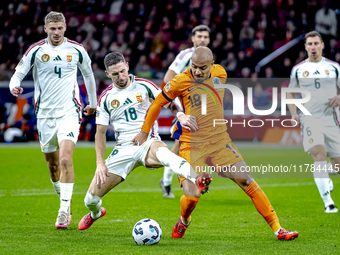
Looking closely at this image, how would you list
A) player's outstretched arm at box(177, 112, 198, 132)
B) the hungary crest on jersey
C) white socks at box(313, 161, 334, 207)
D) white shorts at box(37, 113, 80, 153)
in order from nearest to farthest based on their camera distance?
1. player's outstretched arm at box(177, 112, 198, 132)
2. the hungary crest on jersey
3. white shorts at box(37, 113, 80, 153)
4. white socks at box(313, 161, 334, 207)

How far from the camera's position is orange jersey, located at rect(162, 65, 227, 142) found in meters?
5.49

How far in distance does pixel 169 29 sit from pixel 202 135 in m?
15.9

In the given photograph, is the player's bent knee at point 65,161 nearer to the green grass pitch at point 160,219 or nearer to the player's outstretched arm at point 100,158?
the player's outstretched arm at point 100,158

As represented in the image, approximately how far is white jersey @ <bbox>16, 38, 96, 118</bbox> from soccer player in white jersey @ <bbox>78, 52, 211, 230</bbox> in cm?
77

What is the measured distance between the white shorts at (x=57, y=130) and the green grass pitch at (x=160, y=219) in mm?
974

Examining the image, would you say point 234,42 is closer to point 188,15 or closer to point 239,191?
point 188,15

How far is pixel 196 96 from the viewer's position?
556 cm

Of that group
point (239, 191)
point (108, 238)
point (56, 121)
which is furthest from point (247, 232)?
point (239, 191)

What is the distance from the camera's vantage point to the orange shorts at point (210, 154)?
5355 mm

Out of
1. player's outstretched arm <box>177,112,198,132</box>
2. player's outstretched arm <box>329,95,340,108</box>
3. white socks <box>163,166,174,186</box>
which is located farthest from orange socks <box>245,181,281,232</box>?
white socks <box>163,166,174,186</box>

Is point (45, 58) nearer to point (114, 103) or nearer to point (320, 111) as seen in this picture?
point (114, 103)

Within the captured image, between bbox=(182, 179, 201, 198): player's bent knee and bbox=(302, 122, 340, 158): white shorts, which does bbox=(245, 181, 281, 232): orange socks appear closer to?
bbox=(182, 179, 201, 198): player's bent knee

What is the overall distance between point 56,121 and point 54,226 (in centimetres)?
133

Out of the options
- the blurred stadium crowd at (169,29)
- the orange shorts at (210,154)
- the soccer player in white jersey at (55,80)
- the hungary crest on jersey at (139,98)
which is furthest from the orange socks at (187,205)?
the blurred stadium crowd at (169,29)
